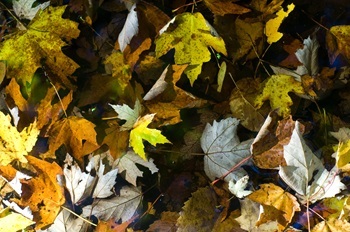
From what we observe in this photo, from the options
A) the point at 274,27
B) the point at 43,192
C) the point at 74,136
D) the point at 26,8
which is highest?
the point at 26,8

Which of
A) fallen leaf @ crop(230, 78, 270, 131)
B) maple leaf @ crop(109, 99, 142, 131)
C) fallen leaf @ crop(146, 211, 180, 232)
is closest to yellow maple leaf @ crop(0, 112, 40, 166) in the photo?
maple leaf @ crop(109, 99, 142, 131)

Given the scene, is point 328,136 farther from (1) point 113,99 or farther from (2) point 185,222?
(1) point 113,99

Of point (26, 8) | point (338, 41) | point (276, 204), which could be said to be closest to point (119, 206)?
point (276, 204)

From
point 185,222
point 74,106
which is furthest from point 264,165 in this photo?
point 74,106

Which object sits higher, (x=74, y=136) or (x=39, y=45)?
(x=39, y=45)

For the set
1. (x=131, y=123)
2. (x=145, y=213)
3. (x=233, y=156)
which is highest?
(x=131, y=123)

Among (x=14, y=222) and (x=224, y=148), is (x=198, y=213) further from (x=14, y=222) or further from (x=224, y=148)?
(x=14, y=222)
